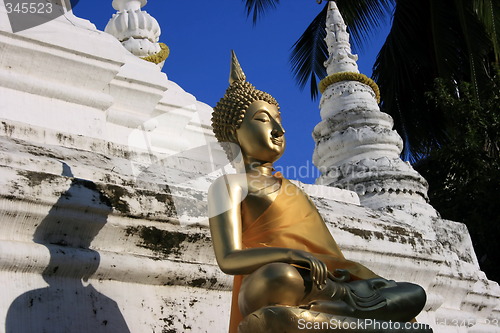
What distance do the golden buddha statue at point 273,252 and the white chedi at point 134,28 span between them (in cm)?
310

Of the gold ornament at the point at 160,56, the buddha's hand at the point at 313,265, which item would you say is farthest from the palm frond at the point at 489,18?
the buddha's hand at the point at 313,265

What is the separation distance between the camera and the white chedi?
541 cm

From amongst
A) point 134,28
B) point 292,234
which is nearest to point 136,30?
point 134,28

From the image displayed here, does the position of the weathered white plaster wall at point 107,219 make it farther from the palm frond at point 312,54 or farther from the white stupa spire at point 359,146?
the palm frond at point 312,54

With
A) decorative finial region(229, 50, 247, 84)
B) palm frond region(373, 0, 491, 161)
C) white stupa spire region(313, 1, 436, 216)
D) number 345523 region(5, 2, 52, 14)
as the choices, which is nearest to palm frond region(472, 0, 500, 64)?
palm frond region(373, 0, 491, 161)

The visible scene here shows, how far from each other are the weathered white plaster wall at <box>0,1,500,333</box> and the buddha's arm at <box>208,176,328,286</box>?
1.31 feet

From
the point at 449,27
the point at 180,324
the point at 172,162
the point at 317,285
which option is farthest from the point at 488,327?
the point at 449,27

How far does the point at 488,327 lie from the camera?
391 cm

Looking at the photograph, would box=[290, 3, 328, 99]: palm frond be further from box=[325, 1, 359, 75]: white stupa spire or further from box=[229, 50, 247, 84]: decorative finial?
box=[229, 50, 247, 84]: decorative finial

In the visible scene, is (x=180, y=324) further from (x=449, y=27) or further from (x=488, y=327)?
(x=449, y=27)

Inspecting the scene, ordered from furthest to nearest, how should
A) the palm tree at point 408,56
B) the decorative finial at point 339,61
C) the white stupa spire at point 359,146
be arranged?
the palm tree at point 408,56, the decorative finial at point 339,61, the white stupa spire at point 359,146

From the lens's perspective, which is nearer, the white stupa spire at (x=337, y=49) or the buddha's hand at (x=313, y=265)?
the buddha's hand at (x=313, y=265)

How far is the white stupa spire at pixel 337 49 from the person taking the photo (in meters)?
4.93

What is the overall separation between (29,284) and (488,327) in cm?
271
